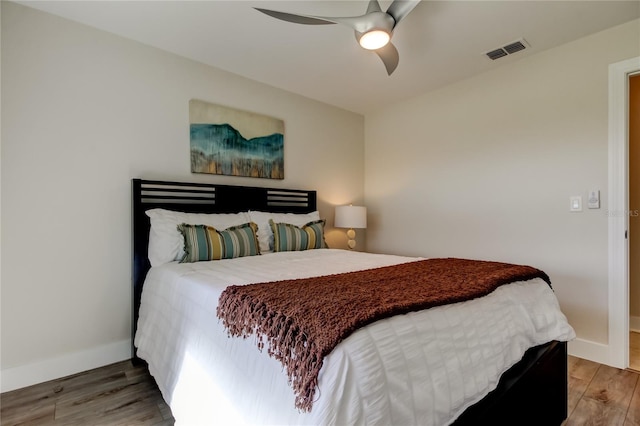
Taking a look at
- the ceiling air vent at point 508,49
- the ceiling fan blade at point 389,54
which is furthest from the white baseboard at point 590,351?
the ceiling fan blade at point 389,54

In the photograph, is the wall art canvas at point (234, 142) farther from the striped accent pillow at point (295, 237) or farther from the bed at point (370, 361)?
the bed at point (370, 361)

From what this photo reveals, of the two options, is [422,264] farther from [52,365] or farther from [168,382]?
[52,365]

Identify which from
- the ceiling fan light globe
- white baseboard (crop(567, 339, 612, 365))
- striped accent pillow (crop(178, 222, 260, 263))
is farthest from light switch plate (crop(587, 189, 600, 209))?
striped accent pillow (crop(178, 222, 260, 263))

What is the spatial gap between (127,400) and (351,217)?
2.51 m

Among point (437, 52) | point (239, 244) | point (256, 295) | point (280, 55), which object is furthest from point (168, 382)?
point (437, 52)

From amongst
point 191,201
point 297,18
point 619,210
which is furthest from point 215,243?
point 619,210

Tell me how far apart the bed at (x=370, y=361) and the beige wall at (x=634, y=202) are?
6.95 ft

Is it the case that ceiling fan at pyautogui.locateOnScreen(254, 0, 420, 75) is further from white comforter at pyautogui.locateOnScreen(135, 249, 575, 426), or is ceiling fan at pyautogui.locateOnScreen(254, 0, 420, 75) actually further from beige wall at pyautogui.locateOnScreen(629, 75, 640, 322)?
beige wall at pyautogui.locateOnScreen(629, 75, 640, 322)

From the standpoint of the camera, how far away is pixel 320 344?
2.89ft

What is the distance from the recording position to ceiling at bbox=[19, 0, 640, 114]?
81.1 inches

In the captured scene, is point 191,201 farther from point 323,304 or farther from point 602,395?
point 602,395

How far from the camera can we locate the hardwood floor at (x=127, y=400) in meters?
1.66

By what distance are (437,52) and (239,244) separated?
7.39ft

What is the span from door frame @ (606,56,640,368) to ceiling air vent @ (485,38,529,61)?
2.07ft
